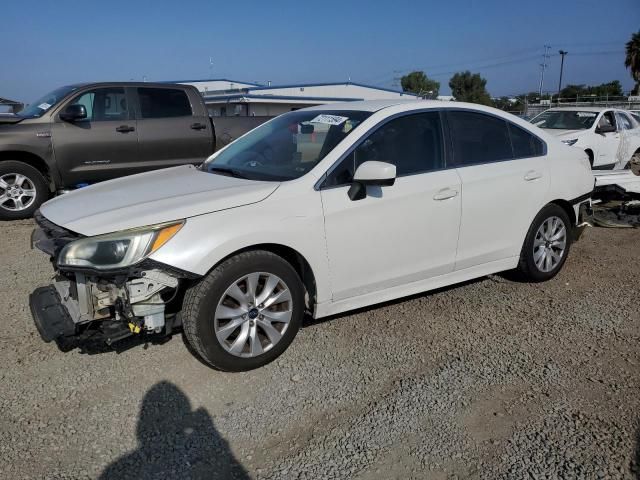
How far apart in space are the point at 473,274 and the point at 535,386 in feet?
4.29

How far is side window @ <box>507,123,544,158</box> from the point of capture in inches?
188

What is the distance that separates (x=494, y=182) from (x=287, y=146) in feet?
5.67

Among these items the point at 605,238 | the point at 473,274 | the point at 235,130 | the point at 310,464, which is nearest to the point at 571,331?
the point at 473,274

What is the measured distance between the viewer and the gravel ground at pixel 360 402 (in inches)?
105

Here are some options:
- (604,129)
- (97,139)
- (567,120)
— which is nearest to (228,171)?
(97,139)

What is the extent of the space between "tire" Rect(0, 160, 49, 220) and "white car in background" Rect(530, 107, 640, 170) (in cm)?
941

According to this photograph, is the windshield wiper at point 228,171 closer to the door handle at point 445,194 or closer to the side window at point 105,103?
the door handle at point 445,194

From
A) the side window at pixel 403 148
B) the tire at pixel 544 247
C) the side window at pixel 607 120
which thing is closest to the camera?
the side window at pixel 403 148

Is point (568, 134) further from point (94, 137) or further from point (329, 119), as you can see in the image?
point (94, 137)

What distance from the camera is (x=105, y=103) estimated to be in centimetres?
790

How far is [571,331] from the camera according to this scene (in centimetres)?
417

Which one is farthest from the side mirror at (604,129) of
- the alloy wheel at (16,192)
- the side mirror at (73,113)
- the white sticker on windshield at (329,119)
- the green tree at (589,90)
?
the green tree at (589,90)

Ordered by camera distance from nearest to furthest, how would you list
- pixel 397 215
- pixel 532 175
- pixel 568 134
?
pixel 397 215
pixel 532 175
pixel 568 134

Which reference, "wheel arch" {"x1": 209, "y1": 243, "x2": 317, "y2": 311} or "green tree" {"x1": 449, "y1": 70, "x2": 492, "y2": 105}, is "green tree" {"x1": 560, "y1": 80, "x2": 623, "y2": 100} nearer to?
"green tree" {"x1": 449, "y1": 70, "x2": 492, "y2": 105}
